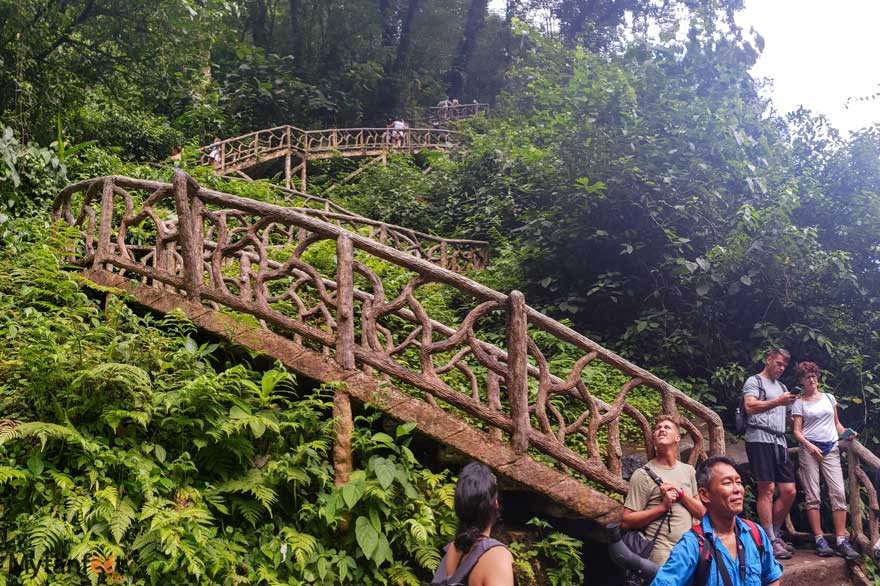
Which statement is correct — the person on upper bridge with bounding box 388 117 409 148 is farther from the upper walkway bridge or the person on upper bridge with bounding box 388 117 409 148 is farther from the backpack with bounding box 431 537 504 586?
the backpack with bounding box 431 537 504 586

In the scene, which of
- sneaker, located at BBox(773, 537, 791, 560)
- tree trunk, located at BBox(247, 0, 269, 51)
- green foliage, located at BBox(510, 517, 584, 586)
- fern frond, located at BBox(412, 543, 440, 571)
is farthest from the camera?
tree trunk, located at BBox(247, 0, 269, 51)

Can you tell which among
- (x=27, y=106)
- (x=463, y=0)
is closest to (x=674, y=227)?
(x=27, y=106)

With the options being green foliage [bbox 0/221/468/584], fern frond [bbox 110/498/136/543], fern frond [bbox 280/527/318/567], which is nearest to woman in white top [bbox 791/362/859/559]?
green foliage [bbox 0/221/468/584]

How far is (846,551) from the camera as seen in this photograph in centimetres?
636

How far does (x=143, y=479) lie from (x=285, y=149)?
63.3ft

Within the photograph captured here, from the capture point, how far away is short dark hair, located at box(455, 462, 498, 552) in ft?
10.00

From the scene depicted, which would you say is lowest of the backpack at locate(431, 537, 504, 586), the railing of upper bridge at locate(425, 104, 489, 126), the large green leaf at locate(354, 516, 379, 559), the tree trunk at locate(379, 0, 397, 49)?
the large green leaf at locate(354, 516, 379, 559)

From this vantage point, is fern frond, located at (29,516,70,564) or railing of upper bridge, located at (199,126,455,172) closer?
fern frond, located at (29,516,70,564)

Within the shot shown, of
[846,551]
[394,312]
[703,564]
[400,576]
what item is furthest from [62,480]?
[846,551]

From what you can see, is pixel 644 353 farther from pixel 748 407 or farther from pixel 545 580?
pixel 545 580

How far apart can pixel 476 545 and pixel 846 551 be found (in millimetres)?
5114

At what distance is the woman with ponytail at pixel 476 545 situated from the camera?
→ 9.61 feet

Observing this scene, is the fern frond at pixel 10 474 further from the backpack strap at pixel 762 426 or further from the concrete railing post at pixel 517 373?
the backpack strap at pixel 762 426

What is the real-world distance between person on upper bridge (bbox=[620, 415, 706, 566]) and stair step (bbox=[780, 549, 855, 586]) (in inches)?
79.5
